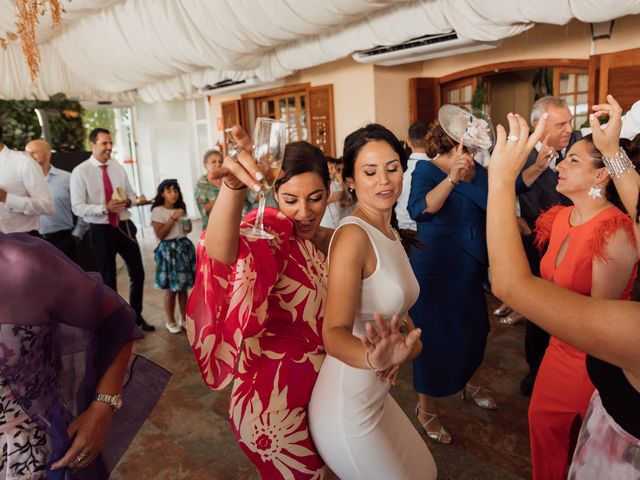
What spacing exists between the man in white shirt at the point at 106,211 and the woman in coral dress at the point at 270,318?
296 cm

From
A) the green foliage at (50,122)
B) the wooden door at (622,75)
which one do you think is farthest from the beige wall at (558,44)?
the green foliage at (50,122)

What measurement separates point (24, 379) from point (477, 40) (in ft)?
14.6

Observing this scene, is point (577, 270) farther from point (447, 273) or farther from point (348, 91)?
point (348, 91)

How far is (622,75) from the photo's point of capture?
441cm

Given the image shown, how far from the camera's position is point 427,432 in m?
2.66

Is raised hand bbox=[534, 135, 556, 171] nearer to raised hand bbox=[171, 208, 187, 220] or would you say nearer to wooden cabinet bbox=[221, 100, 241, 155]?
raised hand bbox=[171, 208, 187, 220]

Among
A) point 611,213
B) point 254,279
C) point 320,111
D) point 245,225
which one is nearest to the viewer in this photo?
point 254,279

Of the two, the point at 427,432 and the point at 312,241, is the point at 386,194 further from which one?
the point at 427,432

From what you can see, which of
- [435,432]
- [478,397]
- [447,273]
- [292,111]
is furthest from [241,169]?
[292,111]

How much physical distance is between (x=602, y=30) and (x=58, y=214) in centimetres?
562

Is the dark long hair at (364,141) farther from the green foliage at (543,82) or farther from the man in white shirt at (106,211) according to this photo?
the green foliage at (543,82)

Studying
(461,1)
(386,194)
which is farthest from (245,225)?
(461,1)

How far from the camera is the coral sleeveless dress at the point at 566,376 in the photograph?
1761 mm

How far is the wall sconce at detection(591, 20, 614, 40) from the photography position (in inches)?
179
